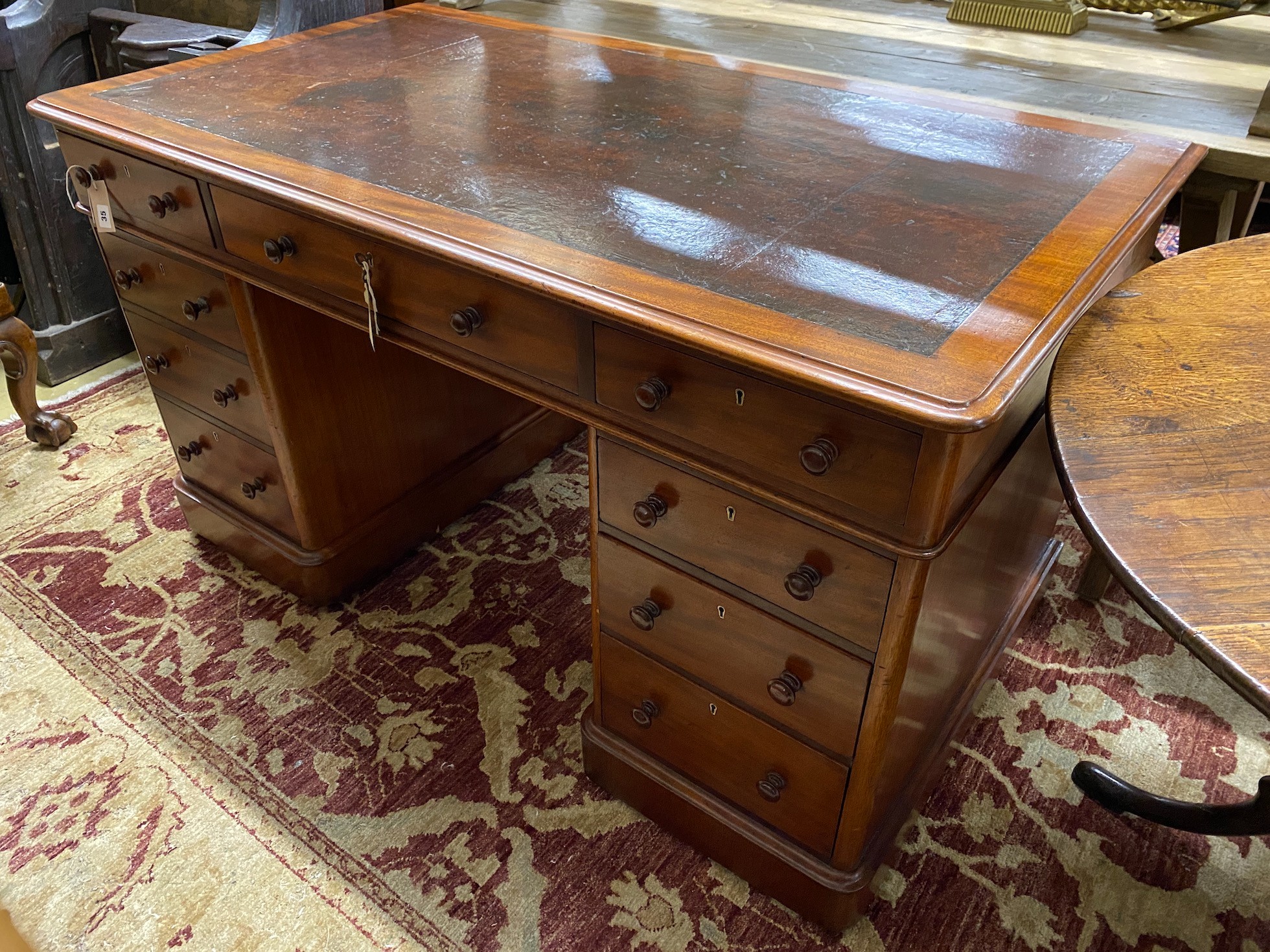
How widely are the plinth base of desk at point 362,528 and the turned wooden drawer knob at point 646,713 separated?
79cm

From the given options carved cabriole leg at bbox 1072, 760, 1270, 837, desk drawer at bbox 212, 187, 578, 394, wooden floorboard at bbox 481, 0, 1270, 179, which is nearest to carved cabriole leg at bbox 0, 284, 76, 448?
desk drawer at bbox 212, 187, 578, 394

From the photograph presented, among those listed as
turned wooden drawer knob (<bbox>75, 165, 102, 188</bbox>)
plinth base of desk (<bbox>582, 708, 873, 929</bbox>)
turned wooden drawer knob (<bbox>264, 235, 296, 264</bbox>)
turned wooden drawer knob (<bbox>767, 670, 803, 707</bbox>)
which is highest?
turned wooden drawer knob (<bbox>75, 165, 102, 188</bbox>)

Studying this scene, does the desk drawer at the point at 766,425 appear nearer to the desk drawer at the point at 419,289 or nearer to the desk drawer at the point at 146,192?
the desk drawer at the point at 419,289

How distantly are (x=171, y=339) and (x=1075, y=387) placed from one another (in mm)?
1521

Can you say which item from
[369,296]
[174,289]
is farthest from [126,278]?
[369,296]

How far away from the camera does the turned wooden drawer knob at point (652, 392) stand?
0.98 meters

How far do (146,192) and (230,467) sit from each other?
0.57 metres

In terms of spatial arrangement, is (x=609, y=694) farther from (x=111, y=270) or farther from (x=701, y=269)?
→ (x=111, y=270)

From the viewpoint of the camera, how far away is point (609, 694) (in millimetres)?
1404

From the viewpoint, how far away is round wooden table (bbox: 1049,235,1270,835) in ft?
2.30

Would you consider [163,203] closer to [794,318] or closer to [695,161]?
[695,161]

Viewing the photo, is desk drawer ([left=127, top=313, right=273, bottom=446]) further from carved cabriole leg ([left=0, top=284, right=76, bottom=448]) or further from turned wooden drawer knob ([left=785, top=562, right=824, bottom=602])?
turned wooden drawer knob ([left=785, top=562, right=824, bottom=602])

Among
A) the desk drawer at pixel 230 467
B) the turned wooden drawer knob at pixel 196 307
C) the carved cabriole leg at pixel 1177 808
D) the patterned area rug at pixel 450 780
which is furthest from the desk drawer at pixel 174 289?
the carved cabriole leg at pixel 1177 808

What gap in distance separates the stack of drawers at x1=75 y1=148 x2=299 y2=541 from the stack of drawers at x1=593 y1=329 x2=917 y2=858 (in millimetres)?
778
